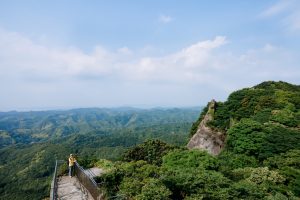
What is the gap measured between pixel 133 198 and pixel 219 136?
27.8 metres

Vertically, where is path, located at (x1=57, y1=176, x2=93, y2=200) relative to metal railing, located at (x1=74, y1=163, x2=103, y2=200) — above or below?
below

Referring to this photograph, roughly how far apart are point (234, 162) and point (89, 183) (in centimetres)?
1811

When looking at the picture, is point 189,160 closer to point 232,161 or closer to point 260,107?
point 232,161

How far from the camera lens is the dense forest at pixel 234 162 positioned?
14.3m

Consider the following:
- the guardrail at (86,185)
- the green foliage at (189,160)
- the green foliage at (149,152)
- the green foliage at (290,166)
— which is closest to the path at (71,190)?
the guardrail at (86,185)

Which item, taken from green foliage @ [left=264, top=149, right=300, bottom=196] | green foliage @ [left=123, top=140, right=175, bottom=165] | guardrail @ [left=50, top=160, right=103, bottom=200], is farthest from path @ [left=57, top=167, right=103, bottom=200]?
green foliage @ [left=264, top=149, right=300, bottom=196]

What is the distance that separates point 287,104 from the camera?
38438 millimetres

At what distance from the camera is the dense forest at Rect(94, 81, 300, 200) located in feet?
46.8

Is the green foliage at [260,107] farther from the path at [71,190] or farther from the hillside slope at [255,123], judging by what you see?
the path at [71,190]

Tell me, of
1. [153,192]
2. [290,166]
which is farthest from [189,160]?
[153,192]

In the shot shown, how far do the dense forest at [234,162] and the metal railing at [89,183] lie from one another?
0.45 m

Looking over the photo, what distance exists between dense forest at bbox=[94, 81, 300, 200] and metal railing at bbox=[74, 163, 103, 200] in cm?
45

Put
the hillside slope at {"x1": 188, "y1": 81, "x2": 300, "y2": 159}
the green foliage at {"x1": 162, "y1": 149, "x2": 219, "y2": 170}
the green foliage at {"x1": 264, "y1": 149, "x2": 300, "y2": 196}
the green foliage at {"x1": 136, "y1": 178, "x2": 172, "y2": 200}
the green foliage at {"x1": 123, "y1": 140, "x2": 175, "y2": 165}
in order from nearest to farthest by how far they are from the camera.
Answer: the green foliage at {"x1": 136, "y1": 178, "x2": 172, "y2": 200} < the green foliage at {"x1": 264, "y1": 149, "x2": 300, "y2": 196} < the green foliage at {"x1": 162, "y1": 149, "x2": 219, "y2": 170} < the green foliage at {"x1": 123, "y1": 140, "x2": 175, "y2": 165} < the hillside slope at {"x1": 188, "y1": 81, "x2": 300, "y2": 159}

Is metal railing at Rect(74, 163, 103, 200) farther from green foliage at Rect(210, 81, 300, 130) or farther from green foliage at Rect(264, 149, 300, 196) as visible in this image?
green foliage at Rect(210, 81, 300, 130)
